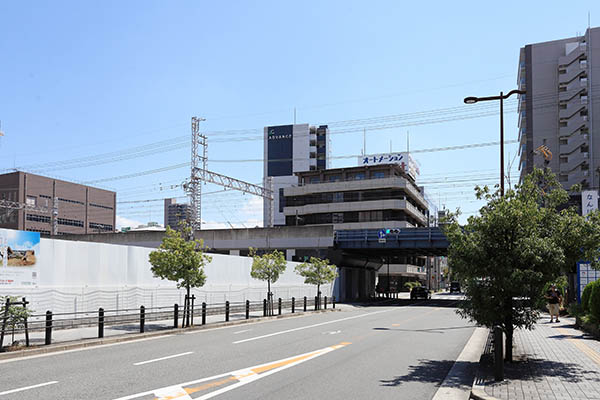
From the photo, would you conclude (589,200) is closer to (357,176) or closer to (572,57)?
(572,57)

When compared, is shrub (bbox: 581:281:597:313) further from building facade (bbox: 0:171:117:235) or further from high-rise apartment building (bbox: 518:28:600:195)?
building facade (bbox: 0:171:117:235)

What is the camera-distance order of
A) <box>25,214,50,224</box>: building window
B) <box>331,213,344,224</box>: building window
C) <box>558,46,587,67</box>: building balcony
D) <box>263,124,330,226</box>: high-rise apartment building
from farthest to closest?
1. <box>263,124,330,226</box>: high-rise apartment building
2. <box>25,214,50,224</box>: building window
3. <box>331,213,344,224</box>: building window
4. <box>558,46,587,67</box>: building balcony

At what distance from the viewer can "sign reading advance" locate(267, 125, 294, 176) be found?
395 feet

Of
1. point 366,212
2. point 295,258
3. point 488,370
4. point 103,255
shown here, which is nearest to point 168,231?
point 103,255

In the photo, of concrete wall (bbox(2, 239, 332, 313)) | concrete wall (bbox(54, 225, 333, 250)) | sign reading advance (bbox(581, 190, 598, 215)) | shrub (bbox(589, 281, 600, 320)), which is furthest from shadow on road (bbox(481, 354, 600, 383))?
concrete wall (bbox(54, 225, 333, 250))

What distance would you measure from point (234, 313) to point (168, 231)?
404 inches

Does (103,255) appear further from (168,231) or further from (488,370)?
(488,370)

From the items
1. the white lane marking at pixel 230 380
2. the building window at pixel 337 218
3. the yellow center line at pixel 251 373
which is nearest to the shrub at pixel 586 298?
the yellow center line at pixel 251 373

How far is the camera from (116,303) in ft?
82.9

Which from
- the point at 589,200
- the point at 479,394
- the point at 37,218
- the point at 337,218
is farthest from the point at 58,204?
the point at 479,394

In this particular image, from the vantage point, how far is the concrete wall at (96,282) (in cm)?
2156

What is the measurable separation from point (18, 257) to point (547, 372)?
18174 mm

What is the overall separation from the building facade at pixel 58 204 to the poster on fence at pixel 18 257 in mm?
74581

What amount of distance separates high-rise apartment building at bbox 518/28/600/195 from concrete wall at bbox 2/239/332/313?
2426 inches
